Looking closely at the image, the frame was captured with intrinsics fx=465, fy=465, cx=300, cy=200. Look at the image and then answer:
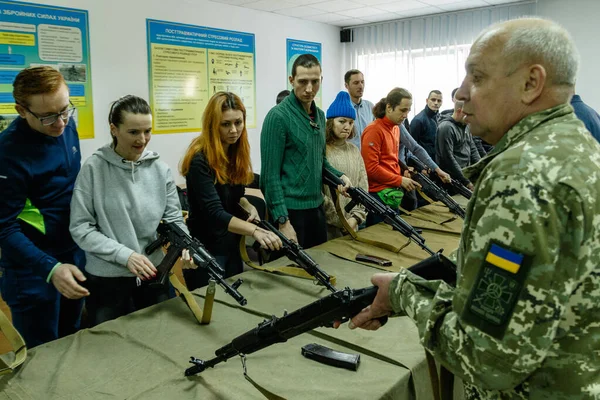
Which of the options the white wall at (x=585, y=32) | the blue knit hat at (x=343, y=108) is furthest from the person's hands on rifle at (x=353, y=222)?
the white wall at (x=585, y=32)

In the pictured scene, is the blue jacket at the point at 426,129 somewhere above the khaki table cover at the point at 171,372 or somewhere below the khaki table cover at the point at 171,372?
above

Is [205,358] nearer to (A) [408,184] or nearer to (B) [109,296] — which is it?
(B) [109,296]

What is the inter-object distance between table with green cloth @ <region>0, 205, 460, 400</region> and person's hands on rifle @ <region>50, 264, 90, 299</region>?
0.14 metres

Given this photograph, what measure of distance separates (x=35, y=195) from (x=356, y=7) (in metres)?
5.41

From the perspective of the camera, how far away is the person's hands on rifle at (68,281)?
5.07ft

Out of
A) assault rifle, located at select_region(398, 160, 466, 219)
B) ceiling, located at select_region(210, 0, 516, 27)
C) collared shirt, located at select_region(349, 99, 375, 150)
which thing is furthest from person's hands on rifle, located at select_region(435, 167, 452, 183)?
ceiling, located at select_region(210, 0, 516, 27)

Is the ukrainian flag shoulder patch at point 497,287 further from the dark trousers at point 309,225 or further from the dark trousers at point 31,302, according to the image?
the dark trousers at point 309,225

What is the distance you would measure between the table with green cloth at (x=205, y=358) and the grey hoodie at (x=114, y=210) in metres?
0.25

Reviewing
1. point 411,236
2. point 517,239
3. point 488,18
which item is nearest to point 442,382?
point 517,239

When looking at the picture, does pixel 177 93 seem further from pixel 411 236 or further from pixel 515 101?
pixel 515 101

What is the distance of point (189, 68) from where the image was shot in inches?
213

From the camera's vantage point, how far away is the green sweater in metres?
2.41

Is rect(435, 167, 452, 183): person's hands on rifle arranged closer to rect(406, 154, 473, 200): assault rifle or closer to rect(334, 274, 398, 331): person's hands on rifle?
rect(406, 154, 473, 200): assault rifle


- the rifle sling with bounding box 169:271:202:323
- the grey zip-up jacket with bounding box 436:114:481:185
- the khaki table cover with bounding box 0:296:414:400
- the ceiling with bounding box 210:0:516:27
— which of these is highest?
the ceiling with bounding box 210:0:516:27
